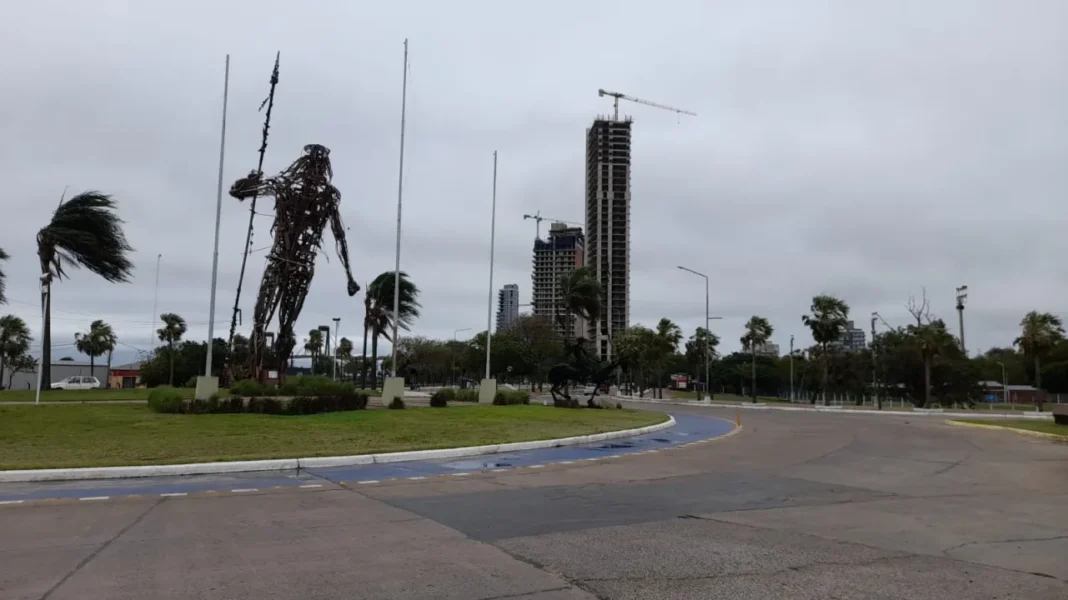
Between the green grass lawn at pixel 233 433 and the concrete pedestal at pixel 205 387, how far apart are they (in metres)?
1.90

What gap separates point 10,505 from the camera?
33.0ft

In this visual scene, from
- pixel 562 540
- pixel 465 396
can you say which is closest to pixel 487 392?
pixel 465 396

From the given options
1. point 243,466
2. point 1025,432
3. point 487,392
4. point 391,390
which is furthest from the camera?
point 487,392

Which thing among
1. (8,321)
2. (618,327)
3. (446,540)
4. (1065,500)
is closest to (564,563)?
(446,540)

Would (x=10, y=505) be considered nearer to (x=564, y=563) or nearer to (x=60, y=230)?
(x=564, y=563)

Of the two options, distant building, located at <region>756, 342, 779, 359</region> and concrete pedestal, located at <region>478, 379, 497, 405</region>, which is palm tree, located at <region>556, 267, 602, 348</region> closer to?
concrete pedestal, located at <region>478, 379, 497, 405</region>

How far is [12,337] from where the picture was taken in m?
76.4

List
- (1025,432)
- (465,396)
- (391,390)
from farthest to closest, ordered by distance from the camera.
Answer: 1. (465,396)
2. (391,390)
3. (1025,432)

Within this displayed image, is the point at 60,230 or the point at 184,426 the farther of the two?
the point at 60,230

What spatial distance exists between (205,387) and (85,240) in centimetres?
2209

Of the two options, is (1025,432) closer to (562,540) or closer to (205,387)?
(562,540)

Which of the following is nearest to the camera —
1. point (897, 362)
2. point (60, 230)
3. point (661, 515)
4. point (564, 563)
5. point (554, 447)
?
point (564, 563)

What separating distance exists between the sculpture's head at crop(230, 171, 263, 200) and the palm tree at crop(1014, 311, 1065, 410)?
188 ft

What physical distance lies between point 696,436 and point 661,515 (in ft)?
50.7
